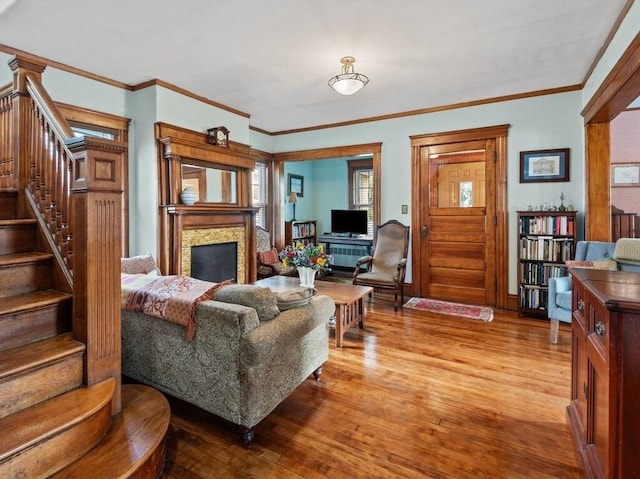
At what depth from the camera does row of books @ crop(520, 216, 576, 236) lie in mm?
3914

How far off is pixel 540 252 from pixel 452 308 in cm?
123

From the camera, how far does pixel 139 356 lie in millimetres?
2160

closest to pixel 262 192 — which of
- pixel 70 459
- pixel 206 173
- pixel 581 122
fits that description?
pixel 206 173

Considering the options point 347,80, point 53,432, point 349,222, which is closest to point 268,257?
point 349,222

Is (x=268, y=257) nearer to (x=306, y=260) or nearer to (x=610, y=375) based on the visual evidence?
(x=306, y=260)

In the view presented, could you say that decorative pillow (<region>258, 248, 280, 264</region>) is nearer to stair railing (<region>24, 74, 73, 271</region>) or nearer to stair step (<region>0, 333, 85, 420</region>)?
stair railing (<region>24, 74, 73, 271</region>)

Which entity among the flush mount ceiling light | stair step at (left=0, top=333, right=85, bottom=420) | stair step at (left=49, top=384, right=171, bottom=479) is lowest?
stair step at (left=49, top=384, right=171, bottom=479)

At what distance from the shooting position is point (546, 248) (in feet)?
13.1

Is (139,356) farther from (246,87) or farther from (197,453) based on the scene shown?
(246,87)

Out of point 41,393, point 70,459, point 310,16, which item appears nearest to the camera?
point 70,459

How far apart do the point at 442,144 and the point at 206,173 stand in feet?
10.8

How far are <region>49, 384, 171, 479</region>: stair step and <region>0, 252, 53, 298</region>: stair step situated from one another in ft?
2.54

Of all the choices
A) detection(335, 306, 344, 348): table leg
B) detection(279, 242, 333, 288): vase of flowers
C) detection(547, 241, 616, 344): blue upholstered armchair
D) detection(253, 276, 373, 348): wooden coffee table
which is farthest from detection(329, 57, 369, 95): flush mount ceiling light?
detection(547, 241, 616, 344): blue upholstered armchair

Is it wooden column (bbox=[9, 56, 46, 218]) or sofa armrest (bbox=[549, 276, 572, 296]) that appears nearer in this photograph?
wooden column (bbox=[9, 56, 46, 218])
